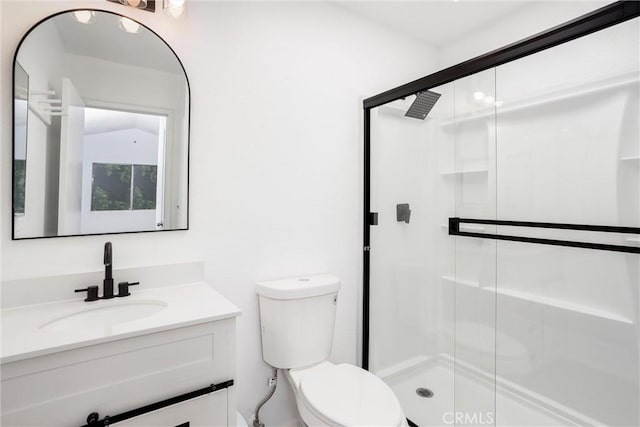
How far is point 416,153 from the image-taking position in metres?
1.95

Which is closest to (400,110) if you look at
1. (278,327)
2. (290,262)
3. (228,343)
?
(290,262)

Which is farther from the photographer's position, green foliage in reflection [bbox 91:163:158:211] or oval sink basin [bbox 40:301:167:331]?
green foliage in reflection [bbox 91:163:158:211]

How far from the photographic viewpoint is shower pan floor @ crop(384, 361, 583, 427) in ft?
5.36

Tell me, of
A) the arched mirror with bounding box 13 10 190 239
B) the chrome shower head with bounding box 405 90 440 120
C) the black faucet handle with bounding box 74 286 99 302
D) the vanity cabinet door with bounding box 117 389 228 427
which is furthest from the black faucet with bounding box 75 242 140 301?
the chrome shower head with bounding box 405 90 440 120

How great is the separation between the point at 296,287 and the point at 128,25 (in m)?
1.31

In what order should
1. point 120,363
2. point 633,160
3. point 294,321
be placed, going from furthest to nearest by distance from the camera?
point 294,321
point 633,160
point 120,363

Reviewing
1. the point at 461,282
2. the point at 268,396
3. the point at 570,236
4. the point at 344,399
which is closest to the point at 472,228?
the point at 461,282

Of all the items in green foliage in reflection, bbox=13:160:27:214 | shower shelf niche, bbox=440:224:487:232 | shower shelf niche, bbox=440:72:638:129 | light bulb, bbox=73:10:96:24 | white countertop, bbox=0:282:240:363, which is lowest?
white countertop, bbox=0:282:240:363

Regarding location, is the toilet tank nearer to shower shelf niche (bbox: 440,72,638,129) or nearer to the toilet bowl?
the toilet bowl

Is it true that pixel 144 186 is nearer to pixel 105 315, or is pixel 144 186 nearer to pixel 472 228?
pixel 105 315

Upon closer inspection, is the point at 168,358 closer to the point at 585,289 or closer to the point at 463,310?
the point at 463,310

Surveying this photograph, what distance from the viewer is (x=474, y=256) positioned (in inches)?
70.7

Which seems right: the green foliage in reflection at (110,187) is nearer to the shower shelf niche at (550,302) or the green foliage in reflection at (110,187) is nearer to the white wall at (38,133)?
the white wall at (38,133)

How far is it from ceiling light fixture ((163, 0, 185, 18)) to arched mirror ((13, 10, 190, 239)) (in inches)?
4.6
